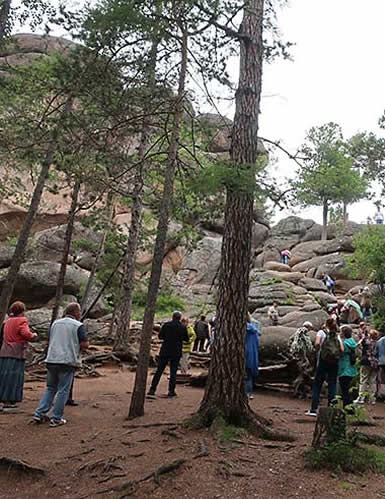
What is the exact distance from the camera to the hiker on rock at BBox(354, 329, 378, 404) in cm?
939

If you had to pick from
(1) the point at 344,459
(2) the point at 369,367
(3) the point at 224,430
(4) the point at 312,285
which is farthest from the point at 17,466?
(4) the point at 312,285

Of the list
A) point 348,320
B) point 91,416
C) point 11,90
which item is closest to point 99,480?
point 91,416

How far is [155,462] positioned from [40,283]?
17.9 metres

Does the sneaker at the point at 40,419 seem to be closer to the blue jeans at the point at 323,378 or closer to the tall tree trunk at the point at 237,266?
the tall tree trunk at the point at 237,266

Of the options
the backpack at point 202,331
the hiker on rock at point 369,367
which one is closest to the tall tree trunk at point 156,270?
the hiker on rock at point 369,367

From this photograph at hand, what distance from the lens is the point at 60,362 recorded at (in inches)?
256

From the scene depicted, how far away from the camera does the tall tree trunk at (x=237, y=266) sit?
19.8 ft

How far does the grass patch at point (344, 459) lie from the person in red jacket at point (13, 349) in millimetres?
4360

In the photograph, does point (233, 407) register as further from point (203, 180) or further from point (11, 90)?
point (11, 90)

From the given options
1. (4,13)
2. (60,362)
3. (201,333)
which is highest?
(4,13)

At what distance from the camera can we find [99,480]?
4.69 m

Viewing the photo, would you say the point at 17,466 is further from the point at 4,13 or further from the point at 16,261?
the point at 4,13

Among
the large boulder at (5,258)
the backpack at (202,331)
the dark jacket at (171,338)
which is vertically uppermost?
the large boulder at (5,258)

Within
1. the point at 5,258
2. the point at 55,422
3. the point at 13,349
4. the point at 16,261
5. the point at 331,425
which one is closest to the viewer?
the point at 331,425
